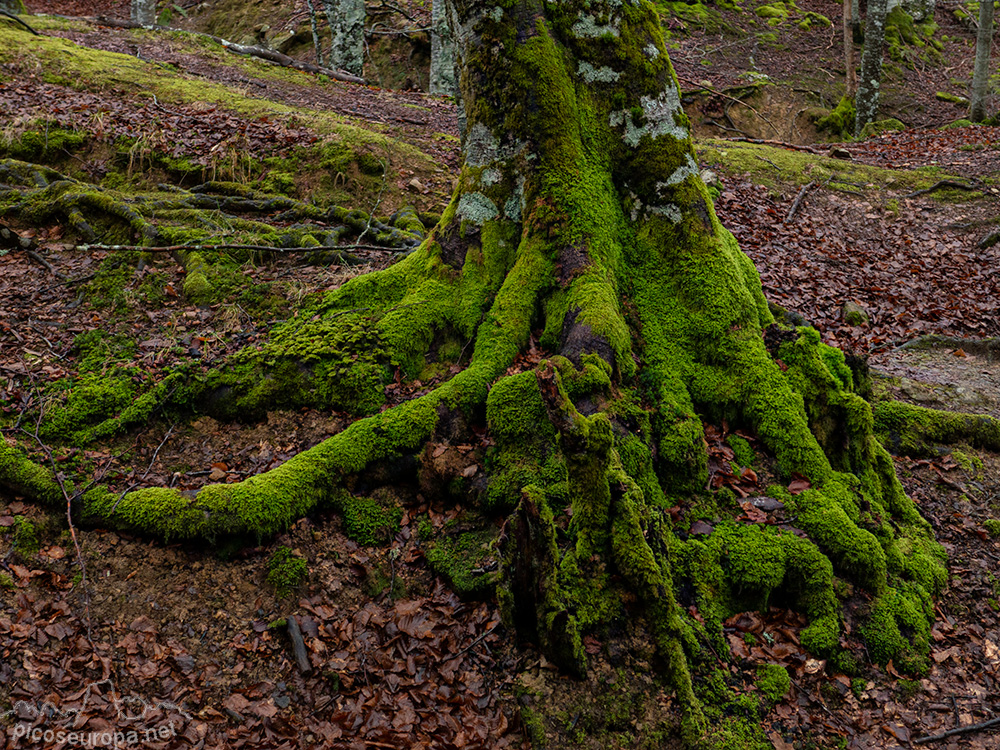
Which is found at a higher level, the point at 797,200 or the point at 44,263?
the point at 797,200

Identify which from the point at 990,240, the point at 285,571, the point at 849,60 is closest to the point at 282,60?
the point at 849,60

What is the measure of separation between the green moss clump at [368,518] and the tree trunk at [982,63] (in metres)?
16.6

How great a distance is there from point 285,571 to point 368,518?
0.60m

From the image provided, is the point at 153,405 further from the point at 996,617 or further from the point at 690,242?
the point at 996,617

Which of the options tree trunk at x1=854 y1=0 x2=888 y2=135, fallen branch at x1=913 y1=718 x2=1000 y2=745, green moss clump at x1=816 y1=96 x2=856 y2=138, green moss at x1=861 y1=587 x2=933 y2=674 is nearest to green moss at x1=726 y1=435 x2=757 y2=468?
green moss at x1=861 y1=587 x2=933 y2=674

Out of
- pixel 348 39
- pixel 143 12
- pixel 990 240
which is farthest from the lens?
pixel 143 12

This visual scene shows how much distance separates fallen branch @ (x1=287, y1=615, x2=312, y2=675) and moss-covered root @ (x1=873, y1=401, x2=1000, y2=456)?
15.8 feet

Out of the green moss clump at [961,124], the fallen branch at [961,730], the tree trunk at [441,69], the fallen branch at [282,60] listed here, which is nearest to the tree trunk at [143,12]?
the fallen branch at [282,60]

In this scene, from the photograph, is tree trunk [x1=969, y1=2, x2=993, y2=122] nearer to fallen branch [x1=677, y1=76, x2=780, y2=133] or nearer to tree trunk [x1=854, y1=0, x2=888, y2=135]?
tree trunk [x1=854, y1=0, x2=888, y2=135]

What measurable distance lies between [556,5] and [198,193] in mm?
5329

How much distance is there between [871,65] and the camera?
15859 millimetres

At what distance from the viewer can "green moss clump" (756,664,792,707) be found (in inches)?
135

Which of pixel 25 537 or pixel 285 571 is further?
pixel 285 571

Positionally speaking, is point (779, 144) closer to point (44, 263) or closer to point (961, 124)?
point (961, 124)
